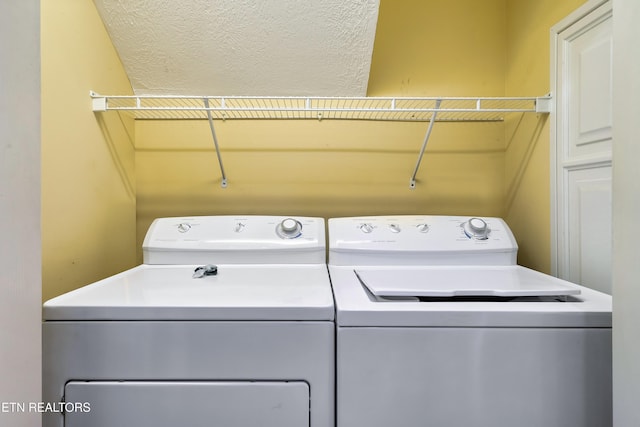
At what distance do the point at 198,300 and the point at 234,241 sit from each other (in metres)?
0.51

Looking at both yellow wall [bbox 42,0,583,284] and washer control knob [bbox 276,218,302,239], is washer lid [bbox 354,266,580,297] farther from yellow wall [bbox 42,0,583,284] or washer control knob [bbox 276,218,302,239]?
yellow wall [bbox 42,0,583,284]

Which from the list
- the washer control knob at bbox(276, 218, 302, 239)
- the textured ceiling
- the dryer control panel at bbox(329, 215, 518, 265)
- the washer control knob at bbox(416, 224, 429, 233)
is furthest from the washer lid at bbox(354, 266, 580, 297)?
the textured ceiling

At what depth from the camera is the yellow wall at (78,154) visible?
97 cm

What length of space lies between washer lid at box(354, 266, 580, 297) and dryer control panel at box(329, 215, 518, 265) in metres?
0.07

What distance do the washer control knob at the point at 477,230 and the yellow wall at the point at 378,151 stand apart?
0.32 metres

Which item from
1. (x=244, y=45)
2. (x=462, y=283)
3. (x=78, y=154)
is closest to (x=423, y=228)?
(x=462, y=283)

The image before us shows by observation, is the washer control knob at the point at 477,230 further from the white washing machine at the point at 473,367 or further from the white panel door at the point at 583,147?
the white washing machine at the point at 473,367

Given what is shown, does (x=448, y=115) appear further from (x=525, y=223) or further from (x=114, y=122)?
(x=114, y=122)

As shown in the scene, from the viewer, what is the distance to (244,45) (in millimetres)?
1273

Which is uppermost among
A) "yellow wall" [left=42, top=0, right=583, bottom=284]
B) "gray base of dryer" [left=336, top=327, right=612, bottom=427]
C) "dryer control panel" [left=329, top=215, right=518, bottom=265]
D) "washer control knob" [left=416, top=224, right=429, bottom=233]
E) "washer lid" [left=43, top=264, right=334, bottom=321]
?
"yellow wall" [left=42, top=0, right=583, bottom=284]

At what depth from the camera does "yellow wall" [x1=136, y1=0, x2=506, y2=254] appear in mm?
1525

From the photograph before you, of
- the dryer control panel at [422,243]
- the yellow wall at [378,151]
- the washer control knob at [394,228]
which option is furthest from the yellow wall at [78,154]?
the washer control knob at [394,228]

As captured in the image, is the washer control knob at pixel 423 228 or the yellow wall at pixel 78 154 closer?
the yellow wall at pixel 78 154

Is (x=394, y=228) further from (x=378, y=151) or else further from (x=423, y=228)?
(x=378, y=151)
